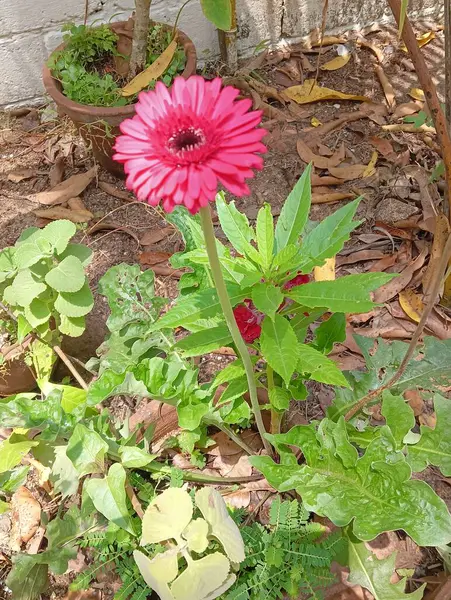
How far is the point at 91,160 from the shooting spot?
254 centimetres

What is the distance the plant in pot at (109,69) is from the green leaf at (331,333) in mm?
1225

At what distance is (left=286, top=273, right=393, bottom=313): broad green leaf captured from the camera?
3.48ft

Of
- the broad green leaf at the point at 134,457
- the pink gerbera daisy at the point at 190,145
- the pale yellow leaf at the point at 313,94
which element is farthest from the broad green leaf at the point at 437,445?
the pale yellow leaf at the point at 313,94

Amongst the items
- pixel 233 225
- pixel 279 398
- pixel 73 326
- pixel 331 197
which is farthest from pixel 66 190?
pixel 279 398

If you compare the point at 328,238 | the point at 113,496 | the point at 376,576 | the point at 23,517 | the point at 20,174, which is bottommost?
the point at 23,517

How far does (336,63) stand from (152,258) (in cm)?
135

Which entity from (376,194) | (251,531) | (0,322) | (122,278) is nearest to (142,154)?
(122,278)

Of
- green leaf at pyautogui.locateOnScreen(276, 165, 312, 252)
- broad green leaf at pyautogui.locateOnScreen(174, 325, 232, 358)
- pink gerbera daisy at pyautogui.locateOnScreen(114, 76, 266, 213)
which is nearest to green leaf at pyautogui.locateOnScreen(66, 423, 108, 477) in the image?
broad green leaf at pyautogui.locateOnScreen(174, 325, 232, 358)

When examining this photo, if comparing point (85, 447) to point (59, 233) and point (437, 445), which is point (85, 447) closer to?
point (59, 233)

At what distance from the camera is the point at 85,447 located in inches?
53.4

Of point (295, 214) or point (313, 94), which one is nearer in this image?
point (295, 214)

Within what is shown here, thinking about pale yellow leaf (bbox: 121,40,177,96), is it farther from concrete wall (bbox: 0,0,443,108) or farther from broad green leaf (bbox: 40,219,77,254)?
broad green leaf (bbox: 40,219,77,254)

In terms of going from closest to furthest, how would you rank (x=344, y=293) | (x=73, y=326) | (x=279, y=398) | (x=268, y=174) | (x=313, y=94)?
(x=344, y=293) → (x=279, y=398) → (x=73, y=326) → (x=268, y=174) → (x=313, y=94)

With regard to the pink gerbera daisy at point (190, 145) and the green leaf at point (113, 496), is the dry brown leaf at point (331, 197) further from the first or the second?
the pink gerbera daisy at point (190, 145)
